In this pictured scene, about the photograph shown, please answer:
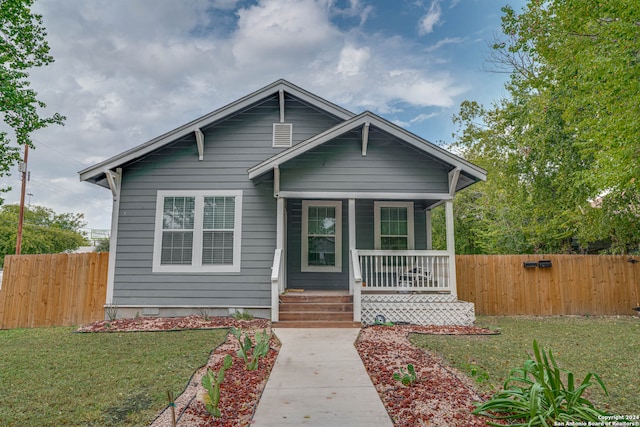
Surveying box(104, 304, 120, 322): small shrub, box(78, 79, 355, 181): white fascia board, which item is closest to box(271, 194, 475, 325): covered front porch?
box(78, 79, 355, 181): white fascia board

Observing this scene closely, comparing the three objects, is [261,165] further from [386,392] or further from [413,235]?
[386,392]

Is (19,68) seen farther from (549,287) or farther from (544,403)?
(549,287)

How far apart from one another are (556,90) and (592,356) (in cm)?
810

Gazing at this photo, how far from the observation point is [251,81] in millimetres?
14547

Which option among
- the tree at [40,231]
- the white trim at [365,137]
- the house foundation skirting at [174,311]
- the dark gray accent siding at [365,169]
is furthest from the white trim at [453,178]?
the tree at [40,231]

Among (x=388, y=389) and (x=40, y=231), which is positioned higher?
(x=40, y=231)

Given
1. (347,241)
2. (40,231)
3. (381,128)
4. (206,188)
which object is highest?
(381,128)

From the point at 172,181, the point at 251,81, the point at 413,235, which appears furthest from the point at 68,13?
the point at 413,235

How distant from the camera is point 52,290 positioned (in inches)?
329

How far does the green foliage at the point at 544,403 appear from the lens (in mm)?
2793

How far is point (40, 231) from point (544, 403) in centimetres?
→ 4076

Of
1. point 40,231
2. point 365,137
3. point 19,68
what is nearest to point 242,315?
point 365,137

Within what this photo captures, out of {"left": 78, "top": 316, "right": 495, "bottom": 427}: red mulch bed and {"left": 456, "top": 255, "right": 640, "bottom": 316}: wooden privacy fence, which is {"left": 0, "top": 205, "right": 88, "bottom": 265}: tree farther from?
{"left": 456, "top": 255, "right": 640, "bottom": 316}: wooden privacy fence

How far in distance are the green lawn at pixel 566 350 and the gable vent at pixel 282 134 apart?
211 inches
